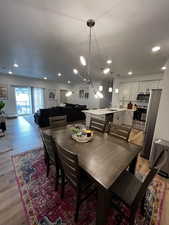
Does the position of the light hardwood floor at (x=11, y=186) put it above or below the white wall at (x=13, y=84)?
below

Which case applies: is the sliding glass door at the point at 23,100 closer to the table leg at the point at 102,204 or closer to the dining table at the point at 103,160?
the dining table at the point at 103,160

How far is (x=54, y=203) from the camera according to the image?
1.50 meters

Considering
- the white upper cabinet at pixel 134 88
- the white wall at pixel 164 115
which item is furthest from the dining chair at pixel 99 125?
the white upper cabinet at pixel 134 88

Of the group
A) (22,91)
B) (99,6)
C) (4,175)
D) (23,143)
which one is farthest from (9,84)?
(99,6)

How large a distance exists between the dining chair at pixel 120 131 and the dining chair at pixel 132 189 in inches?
28.2

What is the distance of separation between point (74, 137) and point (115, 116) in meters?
3.24

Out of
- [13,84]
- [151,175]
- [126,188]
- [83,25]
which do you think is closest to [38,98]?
[13,84]

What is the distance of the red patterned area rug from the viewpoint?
1316mm

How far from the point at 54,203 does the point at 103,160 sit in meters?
1.02

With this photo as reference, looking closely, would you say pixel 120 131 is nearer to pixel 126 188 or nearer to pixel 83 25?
pixel 126 188

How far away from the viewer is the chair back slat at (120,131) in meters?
1.95

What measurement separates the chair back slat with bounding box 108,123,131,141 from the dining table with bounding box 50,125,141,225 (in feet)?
0.88

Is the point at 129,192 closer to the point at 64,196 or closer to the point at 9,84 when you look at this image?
the point at 64,196

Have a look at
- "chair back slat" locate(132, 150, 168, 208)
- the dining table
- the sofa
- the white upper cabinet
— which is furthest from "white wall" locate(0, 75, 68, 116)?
"chair back slat" locate(132, 150, 168, 208)
